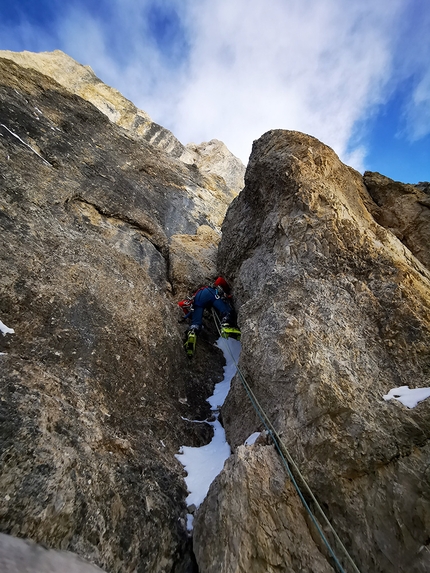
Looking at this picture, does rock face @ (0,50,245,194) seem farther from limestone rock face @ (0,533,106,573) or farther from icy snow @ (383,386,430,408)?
limestone rock face @ (0,533,106,573)

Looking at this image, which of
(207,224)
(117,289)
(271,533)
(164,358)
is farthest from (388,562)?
(207,224)

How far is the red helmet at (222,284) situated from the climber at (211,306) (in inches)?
9.2

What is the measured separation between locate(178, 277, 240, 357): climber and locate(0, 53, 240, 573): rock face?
0.48 metres

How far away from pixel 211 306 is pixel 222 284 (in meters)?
1.03

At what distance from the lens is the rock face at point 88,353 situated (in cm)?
406

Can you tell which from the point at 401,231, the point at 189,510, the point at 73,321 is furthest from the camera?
the point at 401,231

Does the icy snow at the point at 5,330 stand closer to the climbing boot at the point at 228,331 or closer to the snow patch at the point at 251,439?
the snow patch at the point at 251,439

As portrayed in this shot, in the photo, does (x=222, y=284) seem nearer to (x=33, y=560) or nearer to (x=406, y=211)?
(x=406, y=211)

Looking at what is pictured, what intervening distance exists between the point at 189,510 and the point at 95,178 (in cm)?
1038

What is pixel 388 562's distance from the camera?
3557 mm

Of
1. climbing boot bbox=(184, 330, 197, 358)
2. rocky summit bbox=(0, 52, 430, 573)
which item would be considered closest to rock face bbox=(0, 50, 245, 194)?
rocky summit bbox=(0, 52, 430, 573)

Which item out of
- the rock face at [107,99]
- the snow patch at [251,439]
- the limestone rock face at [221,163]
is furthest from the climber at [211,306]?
the limestone rock face at [221,163]

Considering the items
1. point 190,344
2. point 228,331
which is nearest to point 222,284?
point 228,331

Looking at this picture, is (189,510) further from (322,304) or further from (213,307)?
(213,307)
